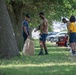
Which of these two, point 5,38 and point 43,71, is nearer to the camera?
point 43,71

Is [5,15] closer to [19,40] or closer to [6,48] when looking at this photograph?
[6,48]

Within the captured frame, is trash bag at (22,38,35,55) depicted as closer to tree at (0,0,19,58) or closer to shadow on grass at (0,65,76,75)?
tree at (0,0,19,58)

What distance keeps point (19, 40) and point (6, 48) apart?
37.0 ft

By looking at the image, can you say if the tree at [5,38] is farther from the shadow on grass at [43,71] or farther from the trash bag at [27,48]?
the shadow on grass at [43,71]

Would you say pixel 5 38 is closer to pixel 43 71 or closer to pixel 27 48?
pixel 27 48

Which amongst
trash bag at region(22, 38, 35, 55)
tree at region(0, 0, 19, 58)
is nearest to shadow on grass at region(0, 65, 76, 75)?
tree at region(0, 0, 19, 58)

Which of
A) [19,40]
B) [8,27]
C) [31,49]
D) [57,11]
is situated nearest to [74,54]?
[31,49]

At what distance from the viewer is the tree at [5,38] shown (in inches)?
633

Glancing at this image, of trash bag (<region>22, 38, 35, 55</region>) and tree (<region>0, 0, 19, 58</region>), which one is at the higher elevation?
tree (<region>0, 0, 19, 58</region>)

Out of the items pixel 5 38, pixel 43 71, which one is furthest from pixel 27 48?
pixel 43 71

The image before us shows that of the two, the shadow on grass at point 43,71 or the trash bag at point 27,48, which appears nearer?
the shadow on grass at point 43,71

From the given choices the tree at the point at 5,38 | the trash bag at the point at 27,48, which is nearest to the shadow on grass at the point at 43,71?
the tree at the point at 5,38

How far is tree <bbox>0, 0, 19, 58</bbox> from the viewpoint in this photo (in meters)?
16.1

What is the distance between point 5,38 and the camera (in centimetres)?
1625
